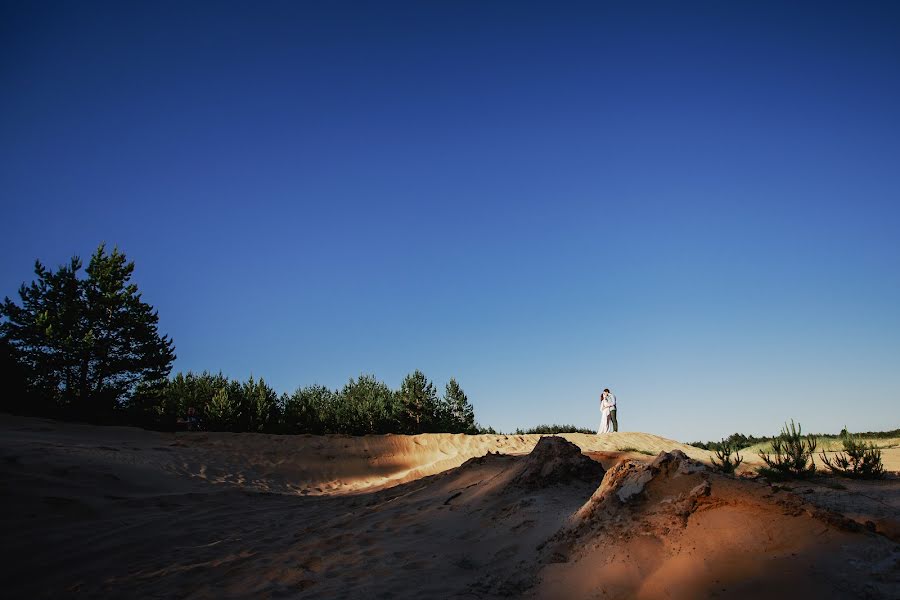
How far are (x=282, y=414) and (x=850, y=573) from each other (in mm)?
21871

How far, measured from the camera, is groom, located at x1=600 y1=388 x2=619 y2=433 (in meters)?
19.6

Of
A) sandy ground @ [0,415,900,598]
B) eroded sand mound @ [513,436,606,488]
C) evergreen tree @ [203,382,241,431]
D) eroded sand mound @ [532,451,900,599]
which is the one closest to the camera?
eroded sand mound @ [532,451,900,599]

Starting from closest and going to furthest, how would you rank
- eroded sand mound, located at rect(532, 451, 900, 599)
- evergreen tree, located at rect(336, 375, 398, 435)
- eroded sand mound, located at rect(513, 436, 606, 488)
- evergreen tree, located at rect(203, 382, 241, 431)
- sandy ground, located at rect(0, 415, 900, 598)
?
eroded sand mound, located at rect(532, 451, 900, 599), sandy ground, located at rect(0, 415, 900, 598), eroded sand mound, located at rect(513, 436, 606, 488), evergreen tree, located at rect(203, 382, 241, 431), evergreen tree, located at rect(336, 375, 398, 435)

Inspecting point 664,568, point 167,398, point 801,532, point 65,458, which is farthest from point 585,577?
point 167,398

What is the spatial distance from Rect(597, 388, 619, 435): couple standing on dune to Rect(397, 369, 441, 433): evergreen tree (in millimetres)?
8863

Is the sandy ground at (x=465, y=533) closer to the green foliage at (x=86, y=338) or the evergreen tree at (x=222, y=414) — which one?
the evergreen tree at (x=222, y=414)

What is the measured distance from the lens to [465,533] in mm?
5203

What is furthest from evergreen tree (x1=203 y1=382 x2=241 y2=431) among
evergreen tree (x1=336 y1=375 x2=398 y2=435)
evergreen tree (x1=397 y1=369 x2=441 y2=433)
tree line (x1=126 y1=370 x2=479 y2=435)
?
evergreen tree (x1=397 y1=369 x2=441 y2=433)

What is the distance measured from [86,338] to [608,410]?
929 inches

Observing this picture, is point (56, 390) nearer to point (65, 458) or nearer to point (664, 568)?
point (65, 458)

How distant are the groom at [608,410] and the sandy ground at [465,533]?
9177 mm

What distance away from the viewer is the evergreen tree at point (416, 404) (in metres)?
24.2

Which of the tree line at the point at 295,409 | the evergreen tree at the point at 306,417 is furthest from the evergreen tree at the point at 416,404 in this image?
the evergreen tree at the point at 306,417

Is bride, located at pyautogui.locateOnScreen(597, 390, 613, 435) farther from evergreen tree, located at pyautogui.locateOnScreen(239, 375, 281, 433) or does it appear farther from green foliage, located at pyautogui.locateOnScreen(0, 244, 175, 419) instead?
green foliage, located at pyautogui.locateOnScreen(0, 244, 175, 419)
